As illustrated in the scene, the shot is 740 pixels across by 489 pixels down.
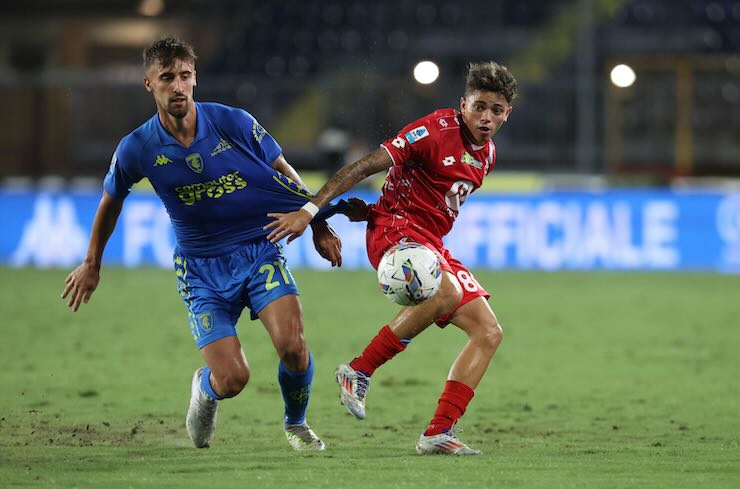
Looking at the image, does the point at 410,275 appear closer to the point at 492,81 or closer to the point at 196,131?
the point at 492,81

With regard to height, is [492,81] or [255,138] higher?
[492,81]

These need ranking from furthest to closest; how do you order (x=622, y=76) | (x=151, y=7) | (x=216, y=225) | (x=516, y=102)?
(x=151, y=7) < (x=622, y=76) < (x=516, y=102) < (x=216, y=225)

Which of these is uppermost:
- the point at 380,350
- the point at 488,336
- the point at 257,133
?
the point at 257,133

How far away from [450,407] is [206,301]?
4.66ft

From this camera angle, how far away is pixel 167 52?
6438 millimetres

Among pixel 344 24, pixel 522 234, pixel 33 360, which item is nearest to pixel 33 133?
pixel 344 24

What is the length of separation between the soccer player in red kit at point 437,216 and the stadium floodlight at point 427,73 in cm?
1384

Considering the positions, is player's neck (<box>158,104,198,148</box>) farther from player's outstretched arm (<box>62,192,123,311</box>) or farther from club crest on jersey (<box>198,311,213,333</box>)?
club crest on jersey (<box>198,311,213,333</box>)

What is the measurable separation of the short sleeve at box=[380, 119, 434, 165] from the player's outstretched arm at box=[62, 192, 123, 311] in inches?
58.5

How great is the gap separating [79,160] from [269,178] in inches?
606

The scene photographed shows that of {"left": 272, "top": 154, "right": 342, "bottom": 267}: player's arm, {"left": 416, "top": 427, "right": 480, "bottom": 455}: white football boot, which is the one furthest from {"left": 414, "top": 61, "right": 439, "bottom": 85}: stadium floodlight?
{"left": 416, "top": 427, "right": 480, "bottom": 455}: white football boot

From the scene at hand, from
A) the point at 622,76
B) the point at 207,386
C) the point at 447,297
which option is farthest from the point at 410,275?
the point at 622,76

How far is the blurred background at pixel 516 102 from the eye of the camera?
61.4 ft

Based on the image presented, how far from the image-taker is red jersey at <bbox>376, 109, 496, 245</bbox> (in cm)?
676
